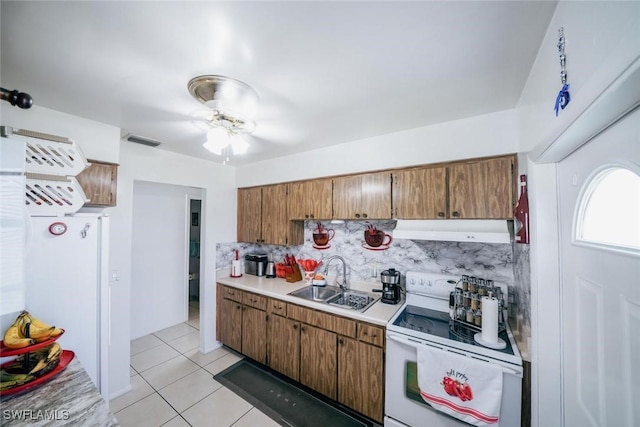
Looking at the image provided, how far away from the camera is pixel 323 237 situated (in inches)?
111

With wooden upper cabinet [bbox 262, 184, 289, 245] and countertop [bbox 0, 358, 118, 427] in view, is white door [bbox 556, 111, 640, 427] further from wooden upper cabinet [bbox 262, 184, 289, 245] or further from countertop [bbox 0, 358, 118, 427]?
wooden upper cabinet [bbox 262, 184, 289, 245]

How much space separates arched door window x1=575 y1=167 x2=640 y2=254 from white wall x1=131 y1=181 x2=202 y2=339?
4.19 metres

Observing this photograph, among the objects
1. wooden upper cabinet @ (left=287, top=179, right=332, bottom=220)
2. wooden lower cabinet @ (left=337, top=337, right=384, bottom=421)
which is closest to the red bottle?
wooden lower cabinet @ (left=337, top=337, right=384, bottom=421)

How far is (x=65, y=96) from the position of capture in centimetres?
156

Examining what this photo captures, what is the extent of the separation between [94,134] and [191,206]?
236 cm

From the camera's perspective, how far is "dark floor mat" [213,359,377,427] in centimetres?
193

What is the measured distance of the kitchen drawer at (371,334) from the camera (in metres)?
1.82

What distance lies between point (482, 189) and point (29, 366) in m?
2.86

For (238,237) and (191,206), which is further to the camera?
(191,206)

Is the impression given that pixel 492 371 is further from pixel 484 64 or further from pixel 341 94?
pixel 341 94

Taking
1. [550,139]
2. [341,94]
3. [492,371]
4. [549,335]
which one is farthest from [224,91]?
[492,371]

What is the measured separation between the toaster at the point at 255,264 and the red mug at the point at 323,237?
2.95 ft

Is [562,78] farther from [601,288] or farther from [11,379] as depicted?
[11,379]

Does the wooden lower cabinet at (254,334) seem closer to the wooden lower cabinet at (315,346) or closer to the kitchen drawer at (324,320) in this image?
the wooden lower cabinet at (315,346)
